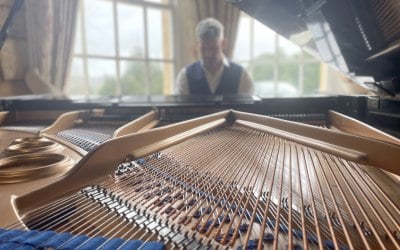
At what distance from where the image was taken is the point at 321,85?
6.23 metres

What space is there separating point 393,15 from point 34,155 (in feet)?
6.48

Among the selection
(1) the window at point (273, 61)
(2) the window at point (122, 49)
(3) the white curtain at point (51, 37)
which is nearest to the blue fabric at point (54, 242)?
(3) the white curtain at point (51, 37)

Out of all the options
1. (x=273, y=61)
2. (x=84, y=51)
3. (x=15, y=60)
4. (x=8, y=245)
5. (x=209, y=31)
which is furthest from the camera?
(x=273, y=61)

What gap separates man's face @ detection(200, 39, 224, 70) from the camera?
13.5 ft

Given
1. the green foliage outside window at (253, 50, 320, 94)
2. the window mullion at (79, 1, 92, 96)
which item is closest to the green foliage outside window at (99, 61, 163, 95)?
the window mullion at (79, 1, 92, 96)

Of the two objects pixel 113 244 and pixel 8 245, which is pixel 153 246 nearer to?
pixel 113 244

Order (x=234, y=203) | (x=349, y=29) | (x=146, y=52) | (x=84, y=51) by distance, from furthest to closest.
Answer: (x=146, y=52) → (x=84, y=51) → (x=349, y=29) → (x=234, y=203)

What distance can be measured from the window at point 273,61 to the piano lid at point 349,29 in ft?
13.0

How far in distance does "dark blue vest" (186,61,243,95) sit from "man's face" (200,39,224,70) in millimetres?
179

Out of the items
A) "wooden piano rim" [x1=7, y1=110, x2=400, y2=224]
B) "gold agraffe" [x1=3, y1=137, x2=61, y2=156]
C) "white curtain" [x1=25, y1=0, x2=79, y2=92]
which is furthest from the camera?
"white curtain" [x1=25, y1=0, x2=79, y2=92]

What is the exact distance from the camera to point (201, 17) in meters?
5.76

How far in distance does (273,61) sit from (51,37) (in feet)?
→ 13.7

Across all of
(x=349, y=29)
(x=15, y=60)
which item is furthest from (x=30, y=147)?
(x=15, y=60)

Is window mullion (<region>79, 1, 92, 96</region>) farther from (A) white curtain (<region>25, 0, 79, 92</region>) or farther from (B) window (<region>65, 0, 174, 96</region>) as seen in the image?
(A) white curtain (<region>25, 0, 79, 92</region>)
